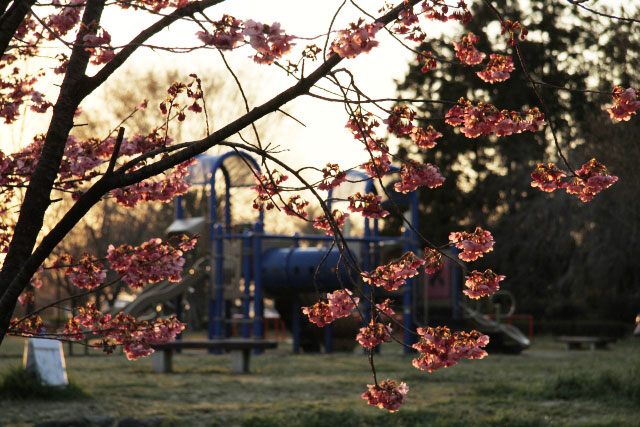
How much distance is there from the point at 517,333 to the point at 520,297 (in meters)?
14.1

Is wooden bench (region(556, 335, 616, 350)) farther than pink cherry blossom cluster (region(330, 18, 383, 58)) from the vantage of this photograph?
Yes

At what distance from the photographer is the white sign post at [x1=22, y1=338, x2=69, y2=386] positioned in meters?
11.5

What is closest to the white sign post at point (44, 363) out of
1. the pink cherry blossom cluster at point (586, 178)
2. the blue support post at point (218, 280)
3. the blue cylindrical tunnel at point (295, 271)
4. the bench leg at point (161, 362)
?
the bench leg at point (161, 362)

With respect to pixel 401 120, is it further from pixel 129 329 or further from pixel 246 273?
pixel 246 273

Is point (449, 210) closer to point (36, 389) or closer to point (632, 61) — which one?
point (632, 61)

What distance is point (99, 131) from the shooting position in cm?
3541

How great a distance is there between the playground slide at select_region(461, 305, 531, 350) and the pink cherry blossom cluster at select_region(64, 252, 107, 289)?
677 inches

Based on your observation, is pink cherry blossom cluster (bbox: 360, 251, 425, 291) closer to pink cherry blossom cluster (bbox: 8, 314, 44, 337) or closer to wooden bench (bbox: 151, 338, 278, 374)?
A: pink cherry blossom cluster (bbox: 8, 314, 44, 337)

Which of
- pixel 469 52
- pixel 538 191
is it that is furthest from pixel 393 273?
pixel 538 191

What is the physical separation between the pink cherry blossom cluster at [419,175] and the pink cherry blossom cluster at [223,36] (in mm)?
1178

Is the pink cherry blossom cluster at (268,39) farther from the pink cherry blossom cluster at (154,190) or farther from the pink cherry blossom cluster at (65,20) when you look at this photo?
the pink cherry blossom cluster at (65,20)

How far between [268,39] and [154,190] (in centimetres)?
230

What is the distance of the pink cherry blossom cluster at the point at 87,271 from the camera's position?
6438mm

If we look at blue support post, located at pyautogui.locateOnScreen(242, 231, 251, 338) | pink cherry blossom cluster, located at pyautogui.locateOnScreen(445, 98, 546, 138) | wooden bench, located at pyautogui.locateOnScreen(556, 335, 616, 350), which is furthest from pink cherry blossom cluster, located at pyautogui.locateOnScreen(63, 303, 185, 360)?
wooden bench, located at pyautogui.locateOnScreen(556, 335, 616, 350)
